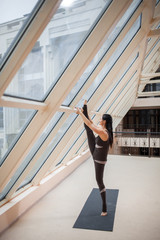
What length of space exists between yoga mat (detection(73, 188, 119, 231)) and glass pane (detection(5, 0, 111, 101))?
2011 mm

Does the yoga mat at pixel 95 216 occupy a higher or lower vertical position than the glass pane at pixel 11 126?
lower

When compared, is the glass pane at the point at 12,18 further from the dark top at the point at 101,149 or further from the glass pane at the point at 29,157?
the glass pane at the point at 29,157

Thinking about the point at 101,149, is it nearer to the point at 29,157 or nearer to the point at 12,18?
the point at 29,157

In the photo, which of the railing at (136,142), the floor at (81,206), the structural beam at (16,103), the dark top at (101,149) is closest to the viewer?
the structural beam at (16,103)

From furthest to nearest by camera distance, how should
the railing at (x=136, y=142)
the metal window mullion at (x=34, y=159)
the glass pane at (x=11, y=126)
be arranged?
the railing at (x=136, y=142) → the metal window mullion at (x=34, y=159) → the glass pane at (x=11, y=126)

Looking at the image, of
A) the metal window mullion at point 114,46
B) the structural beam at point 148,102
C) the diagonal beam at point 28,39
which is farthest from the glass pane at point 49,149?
the structural beam at point 148,102

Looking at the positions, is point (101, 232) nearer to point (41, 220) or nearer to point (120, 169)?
point (41, 220)

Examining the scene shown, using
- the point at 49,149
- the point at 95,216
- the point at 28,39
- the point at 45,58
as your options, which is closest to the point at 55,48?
the point at 45,58

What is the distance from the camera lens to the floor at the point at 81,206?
267 centimetres

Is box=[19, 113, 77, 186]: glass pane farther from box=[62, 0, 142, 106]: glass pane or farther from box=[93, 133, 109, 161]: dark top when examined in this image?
box=[93, 133, 109, 161]: dark top

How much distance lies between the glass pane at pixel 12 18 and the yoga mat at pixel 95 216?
2615mm

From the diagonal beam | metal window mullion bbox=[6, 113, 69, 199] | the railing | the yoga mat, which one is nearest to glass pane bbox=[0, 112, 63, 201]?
metal window mullion bbox=[6, 113, 69, 199]

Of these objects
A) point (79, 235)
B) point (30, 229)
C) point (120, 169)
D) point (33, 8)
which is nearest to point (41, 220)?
point (30, 229)

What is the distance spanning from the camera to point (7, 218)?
2.86 meters
